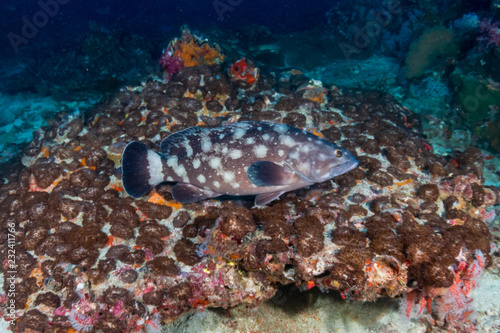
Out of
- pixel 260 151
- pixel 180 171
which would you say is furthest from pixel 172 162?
pixel 260 151

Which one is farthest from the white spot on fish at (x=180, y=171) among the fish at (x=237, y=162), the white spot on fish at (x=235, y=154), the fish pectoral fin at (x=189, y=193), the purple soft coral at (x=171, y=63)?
the purple soft coral at (x=171, y=63)

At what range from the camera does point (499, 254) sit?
4.01 meters

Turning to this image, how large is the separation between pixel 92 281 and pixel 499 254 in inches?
231

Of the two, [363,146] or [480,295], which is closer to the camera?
[480,295]

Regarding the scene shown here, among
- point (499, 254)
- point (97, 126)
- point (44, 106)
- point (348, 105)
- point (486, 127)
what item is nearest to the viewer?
point (499, 254)

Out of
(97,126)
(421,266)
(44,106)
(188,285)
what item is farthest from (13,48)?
(421,266)

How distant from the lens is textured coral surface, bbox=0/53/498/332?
321 cm

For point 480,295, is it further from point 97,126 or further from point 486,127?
point 97,126

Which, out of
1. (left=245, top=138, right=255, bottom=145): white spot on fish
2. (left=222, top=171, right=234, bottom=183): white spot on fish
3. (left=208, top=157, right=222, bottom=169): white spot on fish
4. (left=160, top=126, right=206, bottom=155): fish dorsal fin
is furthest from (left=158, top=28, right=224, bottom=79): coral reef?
(left=222, top=171, right=234, bottom=183): white spot on fish

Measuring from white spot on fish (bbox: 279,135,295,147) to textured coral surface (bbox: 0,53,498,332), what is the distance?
0.85 m

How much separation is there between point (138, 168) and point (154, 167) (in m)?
0.23

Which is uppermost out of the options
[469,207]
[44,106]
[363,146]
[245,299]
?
[363,146]

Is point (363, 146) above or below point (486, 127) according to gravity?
above

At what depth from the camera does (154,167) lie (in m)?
4.05
